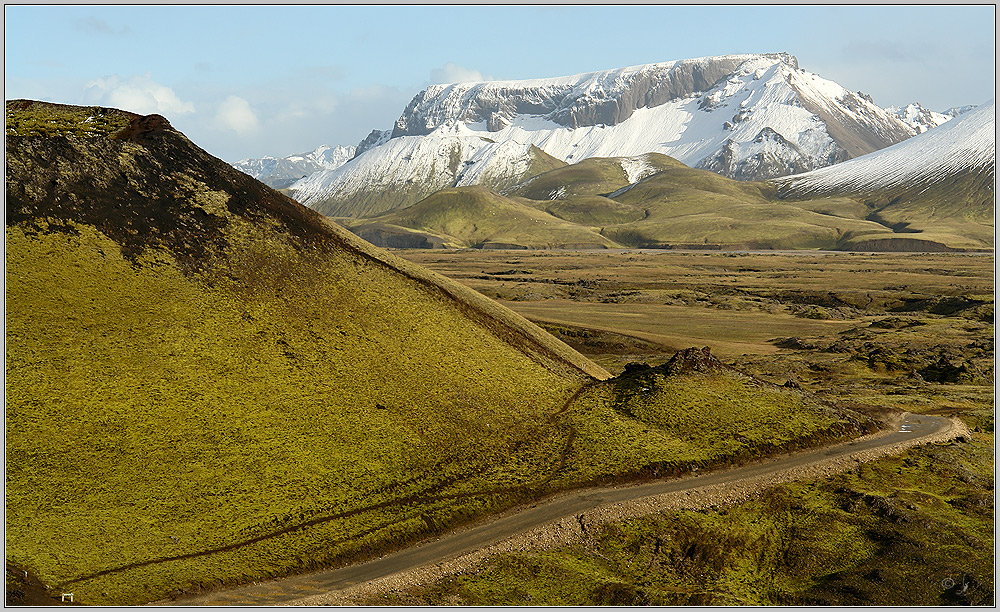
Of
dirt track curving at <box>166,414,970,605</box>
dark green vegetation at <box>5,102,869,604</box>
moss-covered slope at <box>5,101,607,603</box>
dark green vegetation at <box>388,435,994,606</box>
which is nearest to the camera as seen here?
dirt track curving at <box>166,414,970,605</box>

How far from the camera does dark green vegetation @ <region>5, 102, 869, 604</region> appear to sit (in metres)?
36.4

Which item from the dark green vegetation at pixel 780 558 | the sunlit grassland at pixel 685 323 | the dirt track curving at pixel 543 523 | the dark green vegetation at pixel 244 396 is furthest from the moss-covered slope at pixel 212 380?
the sunlit grassland at pixel 685 323

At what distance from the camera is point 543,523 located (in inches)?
1619

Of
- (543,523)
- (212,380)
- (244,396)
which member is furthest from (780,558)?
(212,380)

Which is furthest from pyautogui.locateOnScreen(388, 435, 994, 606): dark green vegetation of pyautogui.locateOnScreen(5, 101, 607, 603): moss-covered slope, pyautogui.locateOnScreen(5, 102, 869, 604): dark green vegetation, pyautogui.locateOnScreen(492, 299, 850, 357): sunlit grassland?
pyautogui.locateOnScreen(492, 299, 850, 357): sunlit grassland

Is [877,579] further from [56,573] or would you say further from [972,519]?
[56,573]

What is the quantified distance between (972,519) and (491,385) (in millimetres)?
32319

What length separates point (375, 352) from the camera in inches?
2122

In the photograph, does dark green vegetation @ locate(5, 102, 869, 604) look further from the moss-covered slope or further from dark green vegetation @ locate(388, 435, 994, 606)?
dark green vegetation @ locate(388, 435, 994, 606)

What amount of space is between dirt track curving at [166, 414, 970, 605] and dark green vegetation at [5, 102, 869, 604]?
1065 millimetres

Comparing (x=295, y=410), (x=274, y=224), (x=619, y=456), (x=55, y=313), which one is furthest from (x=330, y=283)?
(x=619, y=456)

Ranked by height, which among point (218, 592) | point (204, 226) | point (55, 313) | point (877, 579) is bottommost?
point (877, 579)

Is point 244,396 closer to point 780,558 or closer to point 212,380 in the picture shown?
point 212,380

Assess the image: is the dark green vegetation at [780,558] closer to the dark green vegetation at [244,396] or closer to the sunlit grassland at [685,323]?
the dark green vegetation at [244,396]
